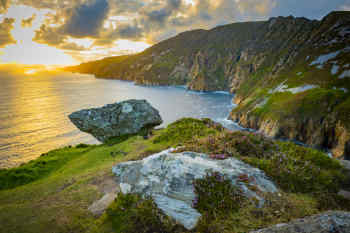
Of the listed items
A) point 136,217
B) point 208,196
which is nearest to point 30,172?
point 136,217

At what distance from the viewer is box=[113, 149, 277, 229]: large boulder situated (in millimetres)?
5176

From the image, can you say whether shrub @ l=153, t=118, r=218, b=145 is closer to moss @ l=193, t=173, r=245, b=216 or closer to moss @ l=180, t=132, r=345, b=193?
moss @ l=180, t=132, r=345, b=193

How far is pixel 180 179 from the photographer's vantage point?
5.77 meters

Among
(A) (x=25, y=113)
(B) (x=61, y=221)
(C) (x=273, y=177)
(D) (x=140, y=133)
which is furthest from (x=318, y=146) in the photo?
(A) (x=25, y=113)

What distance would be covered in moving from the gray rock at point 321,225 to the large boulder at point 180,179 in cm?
140

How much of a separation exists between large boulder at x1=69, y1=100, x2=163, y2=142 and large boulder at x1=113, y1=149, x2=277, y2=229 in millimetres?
11212

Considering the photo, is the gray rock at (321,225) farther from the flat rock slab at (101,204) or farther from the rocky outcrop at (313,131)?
the rocky outcrop at (313,131)

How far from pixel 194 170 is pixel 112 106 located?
14724mm

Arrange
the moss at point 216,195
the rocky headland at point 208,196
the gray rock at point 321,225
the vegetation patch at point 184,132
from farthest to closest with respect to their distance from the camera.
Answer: the vegetation patch at point 184,132 < the moss at point 216,195 < the rocky headland at point 208,196 < the gray rock at point 321,225

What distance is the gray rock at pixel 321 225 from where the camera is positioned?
348 cm

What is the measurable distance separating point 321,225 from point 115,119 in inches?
662

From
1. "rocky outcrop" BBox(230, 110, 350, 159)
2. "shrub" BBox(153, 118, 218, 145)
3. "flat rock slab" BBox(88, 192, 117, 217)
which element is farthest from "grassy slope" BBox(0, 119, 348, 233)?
"rocky outcrop" BBox(230, 110, 350, 159)

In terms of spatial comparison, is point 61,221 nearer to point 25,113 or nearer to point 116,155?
→ point 116,155

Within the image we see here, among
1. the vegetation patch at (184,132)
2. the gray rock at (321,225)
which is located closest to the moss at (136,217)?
the gray rock at (321,225)
